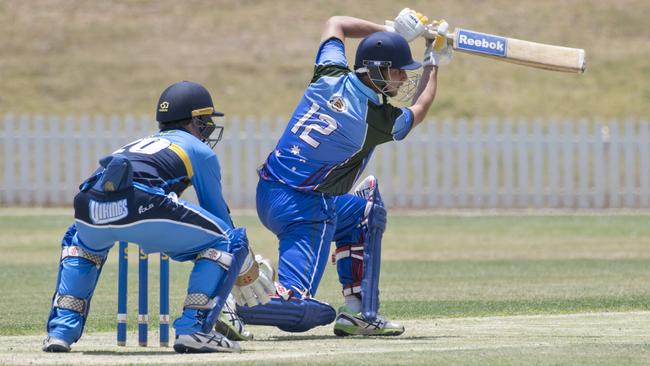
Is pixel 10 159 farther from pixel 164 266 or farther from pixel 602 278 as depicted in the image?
pixel 164 266

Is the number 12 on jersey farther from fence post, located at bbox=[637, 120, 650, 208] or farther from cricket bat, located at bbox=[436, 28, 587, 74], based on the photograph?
fence post, located at bbox=[637, 120, 650, 208]

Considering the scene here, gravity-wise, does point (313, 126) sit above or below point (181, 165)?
above

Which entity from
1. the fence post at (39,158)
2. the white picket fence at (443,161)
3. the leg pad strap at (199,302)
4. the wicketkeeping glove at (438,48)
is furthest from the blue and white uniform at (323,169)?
the fence post at (39,158)

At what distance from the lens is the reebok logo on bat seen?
855 centimetres

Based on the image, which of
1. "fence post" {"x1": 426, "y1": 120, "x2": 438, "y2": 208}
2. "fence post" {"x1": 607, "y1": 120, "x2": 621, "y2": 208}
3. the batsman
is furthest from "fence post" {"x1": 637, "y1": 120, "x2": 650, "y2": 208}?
the batsman

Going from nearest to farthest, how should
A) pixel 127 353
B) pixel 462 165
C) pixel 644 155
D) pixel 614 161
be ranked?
pixel 127 353, pixel 462 165, pixel 614 161, pixel 644 155

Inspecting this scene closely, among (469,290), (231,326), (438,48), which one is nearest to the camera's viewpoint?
(231,326)

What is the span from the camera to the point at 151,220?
665 cm

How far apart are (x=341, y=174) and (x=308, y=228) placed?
43 cm

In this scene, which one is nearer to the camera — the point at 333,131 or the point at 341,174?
the point at 333,131

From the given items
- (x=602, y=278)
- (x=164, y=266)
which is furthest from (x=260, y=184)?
(x=602, y=278)

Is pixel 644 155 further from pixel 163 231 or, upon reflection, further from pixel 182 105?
pixel 163 231

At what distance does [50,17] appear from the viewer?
112ft

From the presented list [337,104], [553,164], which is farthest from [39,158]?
[337,104]
